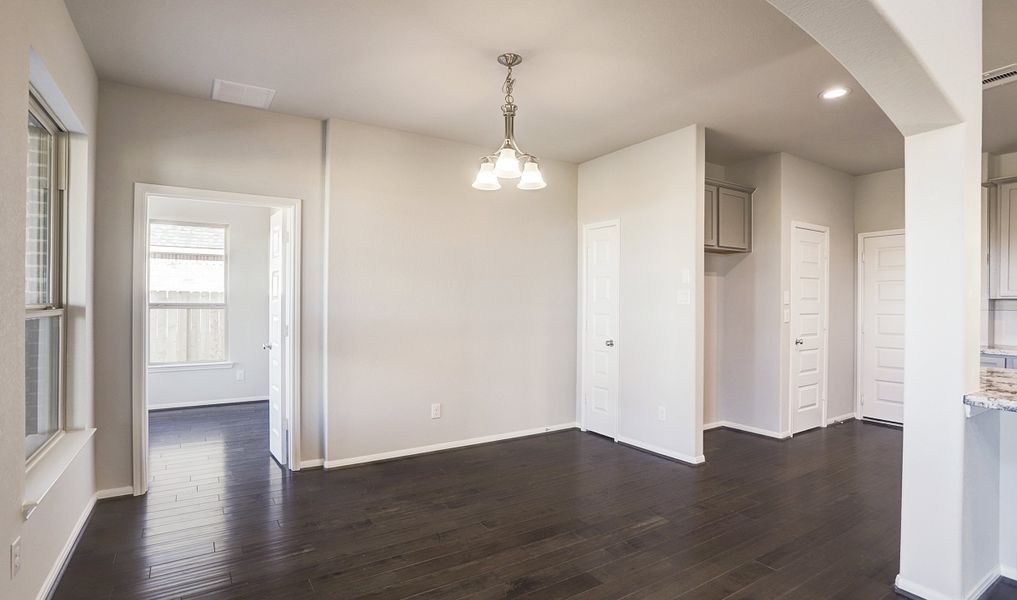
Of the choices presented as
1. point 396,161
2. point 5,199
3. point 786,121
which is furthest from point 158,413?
point 786,121

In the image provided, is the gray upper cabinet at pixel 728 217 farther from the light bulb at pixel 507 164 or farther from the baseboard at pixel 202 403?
the baseboard at pixel 202 403

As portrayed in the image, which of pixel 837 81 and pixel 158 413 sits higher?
pixel 837 81

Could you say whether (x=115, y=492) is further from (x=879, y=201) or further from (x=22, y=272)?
(x=879, y=201)

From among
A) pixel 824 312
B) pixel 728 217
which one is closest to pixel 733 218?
pixel 728 217

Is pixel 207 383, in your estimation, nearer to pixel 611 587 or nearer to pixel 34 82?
pixel 34 82

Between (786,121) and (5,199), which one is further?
(786,121)

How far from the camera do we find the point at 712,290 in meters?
5.38

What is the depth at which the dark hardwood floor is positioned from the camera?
2367mm

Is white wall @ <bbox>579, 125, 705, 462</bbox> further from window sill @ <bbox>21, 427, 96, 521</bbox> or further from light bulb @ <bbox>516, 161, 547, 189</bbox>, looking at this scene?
window sill @ <bbox>21, 427, 96, 521</bbox>

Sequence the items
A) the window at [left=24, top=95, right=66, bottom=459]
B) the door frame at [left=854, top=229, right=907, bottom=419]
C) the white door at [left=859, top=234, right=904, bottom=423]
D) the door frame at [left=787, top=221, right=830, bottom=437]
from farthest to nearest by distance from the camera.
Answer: the door frame at [left=854, top=229, right=907, bottom=419] < the white door at [left=859, top=234, right=904, bottom=423] < the door frame at [left=787, top=221, right=830, bottom=437] < the window at [left=24, top=95, right=66, bottom=459]

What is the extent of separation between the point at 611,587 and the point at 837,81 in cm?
322

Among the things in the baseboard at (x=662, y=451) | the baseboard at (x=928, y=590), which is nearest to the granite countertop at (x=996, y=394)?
the baseboard at (x=928, y=590)

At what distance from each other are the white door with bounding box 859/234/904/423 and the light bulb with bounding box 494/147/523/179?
187 inches

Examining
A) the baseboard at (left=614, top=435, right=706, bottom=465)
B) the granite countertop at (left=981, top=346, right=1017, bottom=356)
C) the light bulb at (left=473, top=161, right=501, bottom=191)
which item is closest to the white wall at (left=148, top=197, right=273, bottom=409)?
the light bulb at (left=473, top=161, right=501, bottom=191)
